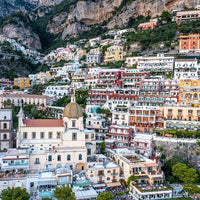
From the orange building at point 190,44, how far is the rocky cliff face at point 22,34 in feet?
348

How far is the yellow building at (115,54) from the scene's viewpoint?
9775 centimetres

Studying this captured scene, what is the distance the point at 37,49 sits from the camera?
16150 centimetres

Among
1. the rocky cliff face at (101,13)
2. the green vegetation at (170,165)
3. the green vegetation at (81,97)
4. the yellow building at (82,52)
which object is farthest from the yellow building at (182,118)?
the rocky cliff face at (101,13)

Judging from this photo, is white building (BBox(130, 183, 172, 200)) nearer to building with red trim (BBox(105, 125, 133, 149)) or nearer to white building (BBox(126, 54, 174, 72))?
building with red trim (BBox(105, 125, 133, 149))

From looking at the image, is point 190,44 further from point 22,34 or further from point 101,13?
point 22,34

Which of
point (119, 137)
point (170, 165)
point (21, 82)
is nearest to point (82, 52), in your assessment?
point (21, 82)

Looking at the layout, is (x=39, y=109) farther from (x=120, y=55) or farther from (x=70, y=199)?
(x=70, y=199)

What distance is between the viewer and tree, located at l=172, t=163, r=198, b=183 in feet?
129

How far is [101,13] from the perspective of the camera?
512 feet

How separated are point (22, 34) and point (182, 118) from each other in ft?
433

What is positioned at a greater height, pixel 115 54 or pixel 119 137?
pixel 115 54

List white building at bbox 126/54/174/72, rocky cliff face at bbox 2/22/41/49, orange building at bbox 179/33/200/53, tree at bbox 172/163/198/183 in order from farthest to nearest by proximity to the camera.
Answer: rocky cliff face at bbox 2/22/41/49
orange building at bbox 179/33/200/53
white building at bbox 126/54/174/72
tree at bbox 172/163/198/183

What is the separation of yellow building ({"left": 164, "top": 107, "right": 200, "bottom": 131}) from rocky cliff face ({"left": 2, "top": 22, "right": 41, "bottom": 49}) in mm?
125487

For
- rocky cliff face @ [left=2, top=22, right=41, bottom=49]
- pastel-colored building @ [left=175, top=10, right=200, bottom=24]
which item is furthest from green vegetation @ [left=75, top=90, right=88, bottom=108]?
rocky cliff face @ [left=2, top=22, right=41, bottom=49]
